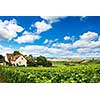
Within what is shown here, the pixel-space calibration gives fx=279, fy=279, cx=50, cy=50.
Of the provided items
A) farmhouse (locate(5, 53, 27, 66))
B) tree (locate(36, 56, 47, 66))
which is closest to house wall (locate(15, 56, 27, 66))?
farmhouse (locate(5, 53, 27, 66))

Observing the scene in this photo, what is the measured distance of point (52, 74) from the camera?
3396 millimetres

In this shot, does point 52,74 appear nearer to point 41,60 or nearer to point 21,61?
point 41,60

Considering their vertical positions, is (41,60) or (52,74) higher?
(41,60)

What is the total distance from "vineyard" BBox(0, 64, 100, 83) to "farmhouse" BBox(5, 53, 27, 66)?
6cm

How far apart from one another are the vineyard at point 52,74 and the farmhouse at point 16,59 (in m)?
0.06

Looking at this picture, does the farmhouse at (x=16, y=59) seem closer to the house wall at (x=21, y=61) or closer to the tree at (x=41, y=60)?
the house wall at (x=21, y=61)

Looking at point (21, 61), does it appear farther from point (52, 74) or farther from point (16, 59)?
point (52, 74)

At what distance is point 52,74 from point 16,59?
0.47m

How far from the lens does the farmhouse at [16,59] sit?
3.38 m

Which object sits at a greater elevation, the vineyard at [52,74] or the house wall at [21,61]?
the house wall at [21,61]

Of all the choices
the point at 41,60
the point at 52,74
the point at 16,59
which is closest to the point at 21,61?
the point at 16,59

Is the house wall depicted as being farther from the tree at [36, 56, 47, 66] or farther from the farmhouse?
the tree at [36, 56, 47, 66]

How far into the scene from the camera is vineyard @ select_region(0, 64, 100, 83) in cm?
337

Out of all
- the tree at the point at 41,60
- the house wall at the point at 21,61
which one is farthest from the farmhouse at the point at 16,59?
the tree at the point at 41,60
